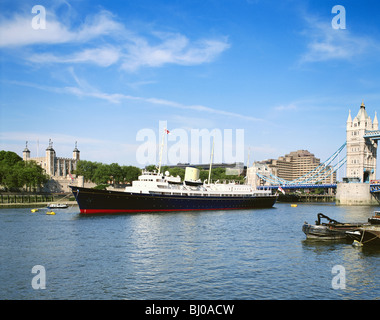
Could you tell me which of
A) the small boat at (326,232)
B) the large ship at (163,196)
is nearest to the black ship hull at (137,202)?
the large ship at (163,196)

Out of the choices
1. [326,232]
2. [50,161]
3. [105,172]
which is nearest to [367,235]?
[326,232]

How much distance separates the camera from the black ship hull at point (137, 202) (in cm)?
6394

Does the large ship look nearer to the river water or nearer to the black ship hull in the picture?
the black ship hull

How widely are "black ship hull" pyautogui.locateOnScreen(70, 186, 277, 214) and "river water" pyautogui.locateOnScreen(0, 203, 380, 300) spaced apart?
69.8 ft

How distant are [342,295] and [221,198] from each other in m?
60.5

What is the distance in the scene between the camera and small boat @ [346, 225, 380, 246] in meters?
34.6

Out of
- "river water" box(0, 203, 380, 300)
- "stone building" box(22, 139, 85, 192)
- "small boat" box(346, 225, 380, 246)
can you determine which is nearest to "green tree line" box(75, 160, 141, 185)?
"stone building" box(22, 139, 85, 192)

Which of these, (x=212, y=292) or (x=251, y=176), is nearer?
(x=212, y=292)

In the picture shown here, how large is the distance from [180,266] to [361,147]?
119376 mm

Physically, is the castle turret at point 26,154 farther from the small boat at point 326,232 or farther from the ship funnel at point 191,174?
the small boat at point 326,232

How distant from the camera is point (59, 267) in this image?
25625 millimetres
